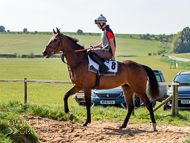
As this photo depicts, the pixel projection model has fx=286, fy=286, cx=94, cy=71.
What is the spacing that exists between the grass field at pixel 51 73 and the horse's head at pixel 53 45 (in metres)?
2.12

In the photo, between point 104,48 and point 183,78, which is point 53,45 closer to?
point 104,48

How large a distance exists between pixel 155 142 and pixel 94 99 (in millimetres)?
6080

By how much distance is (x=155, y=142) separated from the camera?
6660 millimetres

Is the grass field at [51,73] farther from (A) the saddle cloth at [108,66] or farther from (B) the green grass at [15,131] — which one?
(B) the green grass at [15,131]

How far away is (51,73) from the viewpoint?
161ft

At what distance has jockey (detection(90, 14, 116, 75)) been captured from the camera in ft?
27.6

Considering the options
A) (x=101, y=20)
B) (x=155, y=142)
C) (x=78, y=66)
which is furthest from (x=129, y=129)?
(x=101, y=20)

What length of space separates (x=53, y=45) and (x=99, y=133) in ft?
9.34

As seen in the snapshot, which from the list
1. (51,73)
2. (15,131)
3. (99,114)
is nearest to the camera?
(15,131)

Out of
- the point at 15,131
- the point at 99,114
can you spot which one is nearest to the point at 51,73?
the point at 99,114

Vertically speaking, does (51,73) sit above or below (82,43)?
below

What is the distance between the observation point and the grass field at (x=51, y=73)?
10.1m

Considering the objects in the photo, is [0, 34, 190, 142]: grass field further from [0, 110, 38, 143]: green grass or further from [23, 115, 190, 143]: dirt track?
[0, 110, 38, 143]: green grass

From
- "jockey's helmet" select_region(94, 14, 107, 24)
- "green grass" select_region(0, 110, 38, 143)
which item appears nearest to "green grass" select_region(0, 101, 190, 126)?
"green grass" select_region(0, 110, 38, 143)
